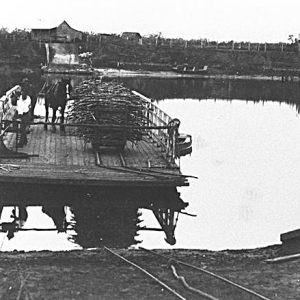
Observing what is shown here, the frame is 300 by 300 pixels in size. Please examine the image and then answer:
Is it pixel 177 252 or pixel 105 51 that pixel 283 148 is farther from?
pixel 105 51

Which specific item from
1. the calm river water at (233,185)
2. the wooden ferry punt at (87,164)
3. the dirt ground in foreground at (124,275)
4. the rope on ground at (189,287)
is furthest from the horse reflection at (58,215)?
the rope on ground at (189,287)

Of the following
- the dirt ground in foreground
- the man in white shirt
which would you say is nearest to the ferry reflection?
the man in white shirt

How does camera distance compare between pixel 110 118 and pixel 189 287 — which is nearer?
pixel 189 287

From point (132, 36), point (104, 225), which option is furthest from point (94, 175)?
point (132, 36)

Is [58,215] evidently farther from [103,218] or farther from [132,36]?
[132,36]

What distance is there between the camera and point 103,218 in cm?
1445

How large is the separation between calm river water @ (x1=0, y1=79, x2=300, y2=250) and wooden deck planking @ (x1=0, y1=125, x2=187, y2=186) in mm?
862

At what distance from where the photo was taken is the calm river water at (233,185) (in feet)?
45.3

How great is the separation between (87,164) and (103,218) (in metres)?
1.96

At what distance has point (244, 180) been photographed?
20.3m

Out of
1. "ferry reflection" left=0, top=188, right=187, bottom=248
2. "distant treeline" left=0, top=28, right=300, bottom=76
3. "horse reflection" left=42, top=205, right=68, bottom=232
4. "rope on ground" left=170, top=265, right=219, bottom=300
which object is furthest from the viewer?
"distant treeline" left=0, top=28, right=300, bottom=76

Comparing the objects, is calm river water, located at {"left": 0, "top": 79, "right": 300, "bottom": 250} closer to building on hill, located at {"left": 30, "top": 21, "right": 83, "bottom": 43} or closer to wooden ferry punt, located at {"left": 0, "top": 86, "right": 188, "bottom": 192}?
wooden ferry punt, located at {"left": 0, "top": 86, "right": 188, "bottom": 192}

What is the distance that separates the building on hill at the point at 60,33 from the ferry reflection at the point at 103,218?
8649cm

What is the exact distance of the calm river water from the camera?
1380 cm
